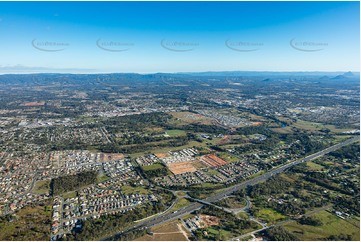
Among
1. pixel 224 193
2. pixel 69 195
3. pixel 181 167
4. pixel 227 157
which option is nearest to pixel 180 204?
pixel 224 193

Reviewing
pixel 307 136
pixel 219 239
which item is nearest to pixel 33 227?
pixel 219 239

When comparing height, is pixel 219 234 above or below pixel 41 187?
below

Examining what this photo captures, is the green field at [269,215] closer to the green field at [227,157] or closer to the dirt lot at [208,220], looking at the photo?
the dirt lot at [208,220]

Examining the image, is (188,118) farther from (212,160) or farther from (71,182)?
(71,182)

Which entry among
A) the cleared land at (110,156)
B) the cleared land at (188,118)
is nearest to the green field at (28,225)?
the cleared land at (110,156)

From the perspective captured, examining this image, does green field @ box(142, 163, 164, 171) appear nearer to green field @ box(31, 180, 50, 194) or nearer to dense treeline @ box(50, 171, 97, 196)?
dense treeline @ box(50, 171, 97, 196)

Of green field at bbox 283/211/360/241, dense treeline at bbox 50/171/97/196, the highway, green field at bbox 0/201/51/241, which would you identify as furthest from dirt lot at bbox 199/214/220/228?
dense treeline at bbox 50/171/97/196

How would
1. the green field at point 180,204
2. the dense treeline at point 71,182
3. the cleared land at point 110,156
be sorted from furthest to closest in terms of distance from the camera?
the cleared land at point 110,156
the dense treeline at point 71,182
the green field at point 180,204
